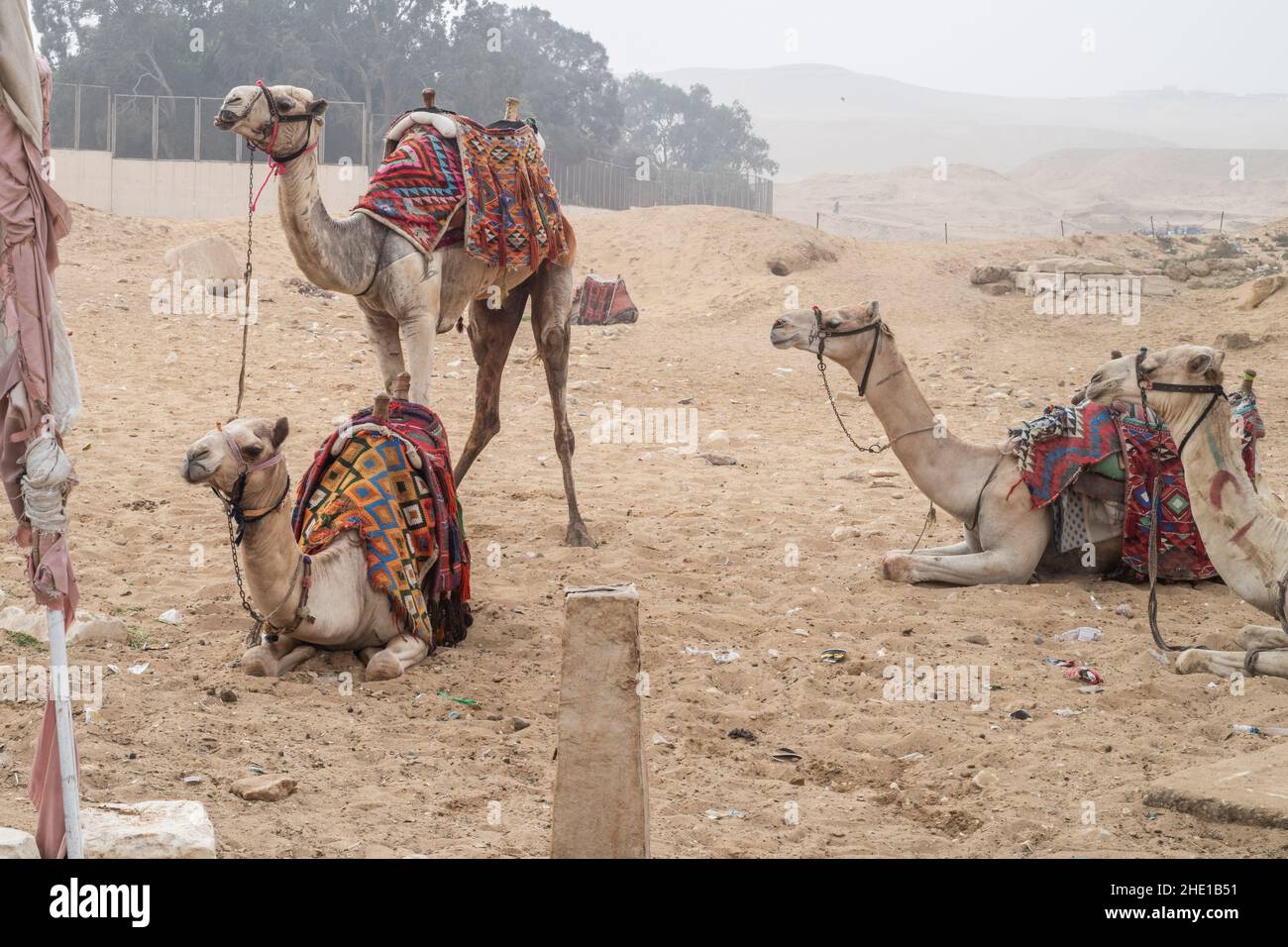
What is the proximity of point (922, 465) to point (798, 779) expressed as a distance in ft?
9.90

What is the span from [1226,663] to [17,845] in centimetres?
479

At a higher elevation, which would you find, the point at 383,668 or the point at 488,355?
the point at 488,355

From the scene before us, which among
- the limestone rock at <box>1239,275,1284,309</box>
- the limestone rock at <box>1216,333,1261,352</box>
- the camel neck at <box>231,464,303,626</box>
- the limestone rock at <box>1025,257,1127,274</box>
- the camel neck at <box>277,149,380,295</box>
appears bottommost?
the camel neck at <box>231,464,303,626</box>

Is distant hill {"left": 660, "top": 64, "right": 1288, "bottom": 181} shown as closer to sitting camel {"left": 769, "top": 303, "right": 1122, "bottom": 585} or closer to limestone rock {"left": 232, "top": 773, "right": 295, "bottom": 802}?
sitting camel {"left": 769, "top": 303, "right": 1122, "bottom": 585}

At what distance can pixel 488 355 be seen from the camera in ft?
29.2

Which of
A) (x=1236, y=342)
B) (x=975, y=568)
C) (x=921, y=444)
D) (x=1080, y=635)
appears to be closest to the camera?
(x=1080, y=635)

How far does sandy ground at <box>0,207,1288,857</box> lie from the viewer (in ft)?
14.8

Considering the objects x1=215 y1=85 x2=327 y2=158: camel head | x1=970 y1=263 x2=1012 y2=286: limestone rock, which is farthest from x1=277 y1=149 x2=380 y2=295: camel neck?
x1=970 y1=263 x2=1012 y2=286: limestone rock

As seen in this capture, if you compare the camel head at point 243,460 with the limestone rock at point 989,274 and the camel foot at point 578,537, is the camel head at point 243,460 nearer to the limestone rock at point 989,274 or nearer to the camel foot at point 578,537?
the camel foot at point 578,537

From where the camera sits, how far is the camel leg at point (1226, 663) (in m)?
5.90

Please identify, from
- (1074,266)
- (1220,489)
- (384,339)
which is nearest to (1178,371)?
(1220,489)

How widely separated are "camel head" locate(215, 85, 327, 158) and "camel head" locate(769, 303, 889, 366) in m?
2.67

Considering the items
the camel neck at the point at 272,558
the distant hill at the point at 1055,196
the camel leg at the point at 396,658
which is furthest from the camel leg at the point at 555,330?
the distant hill at the point at 1055,196

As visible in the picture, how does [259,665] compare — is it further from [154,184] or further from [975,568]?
[154,184]
